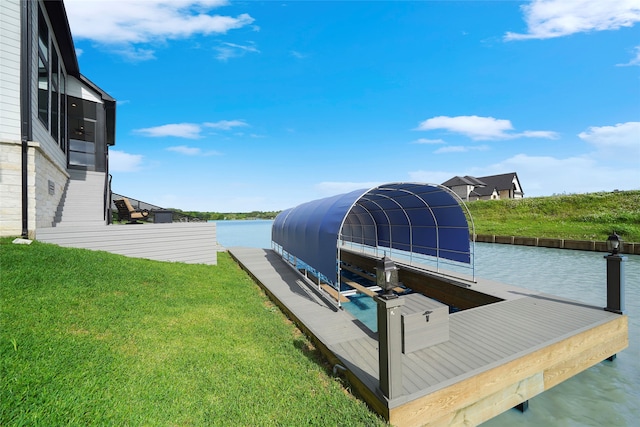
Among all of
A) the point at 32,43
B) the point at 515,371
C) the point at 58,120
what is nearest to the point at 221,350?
the point at 515,371

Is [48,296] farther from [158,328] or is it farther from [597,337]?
[597,337]

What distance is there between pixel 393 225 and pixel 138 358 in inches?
463

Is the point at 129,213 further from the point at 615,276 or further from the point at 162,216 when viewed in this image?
the point at 615,276

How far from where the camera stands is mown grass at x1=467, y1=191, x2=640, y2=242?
23.2m

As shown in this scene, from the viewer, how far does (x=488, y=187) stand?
170 feet

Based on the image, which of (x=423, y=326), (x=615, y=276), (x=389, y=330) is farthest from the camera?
(x=615, y=276)

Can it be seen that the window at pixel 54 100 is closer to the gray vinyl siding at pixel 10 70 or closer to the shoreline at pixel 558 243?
the gray vinyl siding at pixel 10 70

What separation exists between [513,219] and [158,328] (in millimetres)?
39490

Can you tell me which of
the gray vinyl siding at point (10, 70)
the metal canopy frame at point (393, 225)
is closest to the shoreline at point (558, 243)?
the metal canopy frame at point (393, 225)

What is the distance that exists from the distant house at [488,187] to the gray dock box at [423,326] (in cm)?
5074

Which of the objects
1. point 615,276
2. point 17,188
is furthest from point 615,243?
point 17,188

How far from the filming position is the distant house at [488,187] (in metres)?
50.5

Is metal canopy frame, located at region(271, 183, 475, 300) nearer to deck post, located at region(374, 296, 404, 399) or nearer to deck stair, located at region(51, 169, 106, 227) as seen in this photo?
deck post, located at region(374, 296, 404, 399)

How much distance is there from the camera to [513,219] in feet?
110
